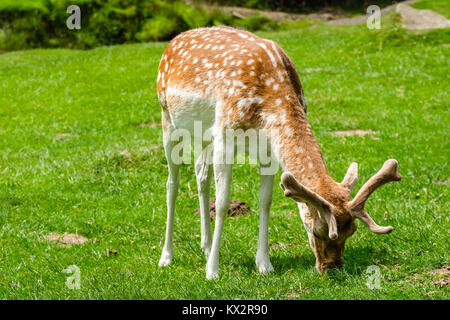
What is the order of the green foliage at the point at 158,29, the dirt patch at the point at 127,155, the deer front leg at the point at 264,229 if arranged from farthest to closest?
the green foliage at the point at 158,29 → the dirt patch at the point at 127,155 → the deer front leg at the point at 264,229

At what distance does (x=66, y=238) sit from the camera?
23.8 feet

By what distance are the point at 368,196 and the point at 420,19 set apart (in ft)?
53.4

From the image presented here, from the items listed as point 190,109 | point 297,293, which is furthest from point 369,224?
point 190,109

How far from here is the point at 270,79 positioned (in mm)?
5520

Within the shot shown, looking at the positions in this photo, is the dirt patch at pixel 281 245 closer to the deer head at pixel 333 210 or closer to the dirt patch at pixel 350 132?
the deer head at pixel 333 210

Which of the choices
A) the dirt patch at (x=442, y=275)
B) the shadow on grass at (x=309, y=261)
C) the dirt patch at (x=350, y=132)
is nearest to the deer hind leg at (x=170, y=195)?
the shadow on grass at (x=309, y=261)

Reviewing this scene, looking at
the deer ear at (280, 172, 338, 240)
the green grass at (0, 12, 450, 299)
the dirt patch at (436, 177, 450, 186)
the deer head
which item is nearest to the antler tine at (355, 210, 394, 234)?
the deer head

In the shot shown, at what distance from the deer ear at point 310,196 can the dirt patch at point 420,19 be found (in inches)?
601

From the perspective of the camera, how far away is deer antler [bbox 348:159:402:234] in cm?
470

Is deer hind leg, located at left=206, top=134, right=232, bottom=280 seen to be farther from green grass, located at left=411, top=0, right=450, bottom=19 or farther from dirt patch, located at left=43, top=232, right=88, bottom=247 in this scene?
green grass, located at left=411, top=0, right=450, bottom=19

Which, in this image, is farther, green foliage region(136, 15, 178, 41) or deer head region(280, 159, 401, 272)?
green foliage region(136, 15, 178, 41)

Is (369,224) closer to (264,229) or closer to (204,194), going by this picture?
(264,229)

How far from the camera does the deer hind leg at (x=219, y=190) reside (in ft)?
18.2
